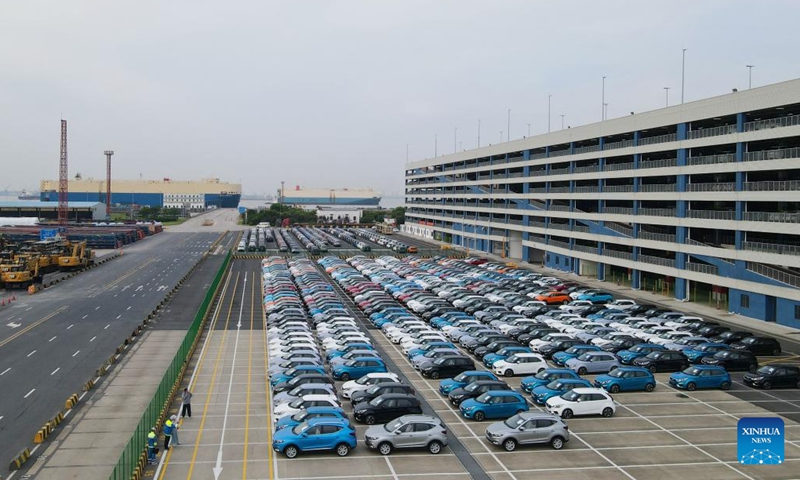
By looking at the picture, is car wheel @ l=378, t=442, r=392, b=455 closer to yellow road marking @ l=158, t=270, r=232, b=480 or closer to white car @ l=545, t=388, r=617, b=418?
yellow road marking @ l=158, t=270, r=232, b=480

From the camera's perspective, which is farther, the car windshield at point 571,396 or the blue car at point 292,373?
the blue car at point 292,373

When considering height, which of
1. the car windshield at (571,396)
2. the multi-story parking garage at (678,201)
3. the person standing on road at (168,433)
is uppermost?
the multi-story parking garage at (678,201)

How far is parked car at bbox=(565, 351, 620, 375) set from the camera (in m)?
34.6

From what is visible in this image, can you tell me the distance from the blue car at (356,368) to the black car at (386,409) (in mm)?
5606

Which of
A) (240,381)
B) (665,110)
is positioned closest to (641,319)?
(665,110)

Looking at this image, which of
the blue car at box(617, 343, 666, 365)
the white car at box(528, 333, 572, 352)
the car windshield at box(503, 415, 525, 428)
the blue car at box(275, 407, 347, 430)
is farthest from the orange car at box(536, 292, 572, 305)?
the blue car at box(275, 407, 347, 430)

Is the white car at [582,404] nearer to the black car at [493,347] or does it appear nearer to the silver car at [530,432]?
the silver car at [530,432]

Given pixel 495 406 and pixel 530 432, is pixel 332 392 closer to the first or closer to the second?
pixel 495 406

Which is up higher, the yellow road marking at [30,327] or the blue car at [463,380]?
the blue car at [463,380]

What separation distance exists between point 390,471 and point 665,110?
49550 mm

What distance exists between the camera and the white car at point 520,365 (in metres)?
34.2

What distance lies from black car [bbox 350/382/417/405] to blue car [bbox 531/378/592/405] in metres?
5.80

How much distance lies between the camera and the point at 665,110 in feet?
197

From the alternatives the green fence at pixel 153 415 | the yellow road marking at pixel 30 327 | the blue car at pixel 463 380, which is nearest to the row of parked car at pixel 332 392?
the blue car at pixel 463 380
